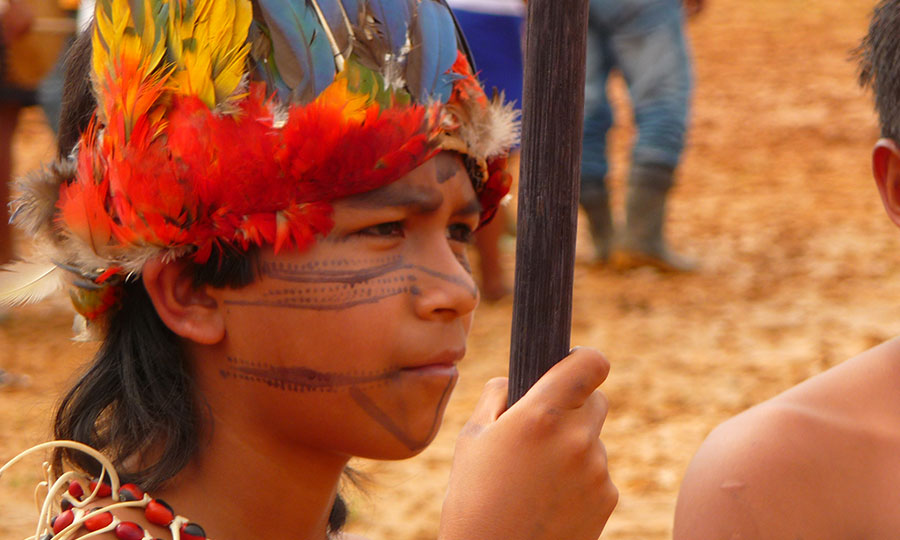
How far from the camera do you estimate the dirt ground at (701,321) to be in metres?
4.61

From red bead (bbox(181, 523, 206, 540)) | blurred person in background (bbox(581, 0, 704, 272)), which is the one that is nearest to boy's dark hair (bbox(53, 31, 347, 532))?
red bead (bbox(181, 523, 206, 540))

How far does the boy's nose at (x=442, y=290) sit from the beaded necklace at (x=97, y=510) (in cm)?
55

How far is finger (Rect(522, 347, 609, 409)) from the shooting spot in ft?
4.85

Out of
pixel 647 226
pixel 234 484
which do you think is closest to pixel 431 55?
pixel 234 484

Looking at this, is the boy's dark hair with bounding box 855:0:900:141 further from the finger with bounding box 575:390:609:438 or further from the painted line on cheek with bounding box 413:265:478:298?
the finger with bounding box 575:390:609:438

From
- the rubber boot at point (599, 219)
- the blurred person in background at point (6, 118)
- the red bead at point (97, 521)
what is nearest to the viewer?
the red bead at point (97, 521)

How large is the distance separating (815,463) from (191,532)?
44.5 inches

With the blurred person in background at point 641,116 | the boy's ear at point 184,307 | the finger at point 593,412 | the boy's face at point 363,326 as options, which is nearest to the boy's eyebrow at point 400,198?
the boy's face at point 363,326

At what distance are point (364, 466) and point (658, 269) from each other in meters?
3.10

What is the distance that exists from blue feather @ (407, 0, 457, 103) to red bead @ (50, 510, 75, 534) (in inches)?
36.6

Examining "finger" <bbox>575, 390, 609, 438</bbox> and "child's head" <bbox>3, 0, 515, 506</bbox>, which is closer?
"finger" <bbox>575, 390, 609, 438</bbox>

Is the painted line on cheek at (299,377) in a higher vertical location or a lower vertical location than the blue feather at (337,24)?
lower

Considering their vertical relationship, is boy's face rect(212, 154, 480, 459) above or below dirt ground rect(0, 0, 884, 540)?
above

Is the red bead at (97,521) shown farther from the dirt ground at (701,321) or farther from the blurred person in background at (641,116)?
the blurred person in background at (641,116)
